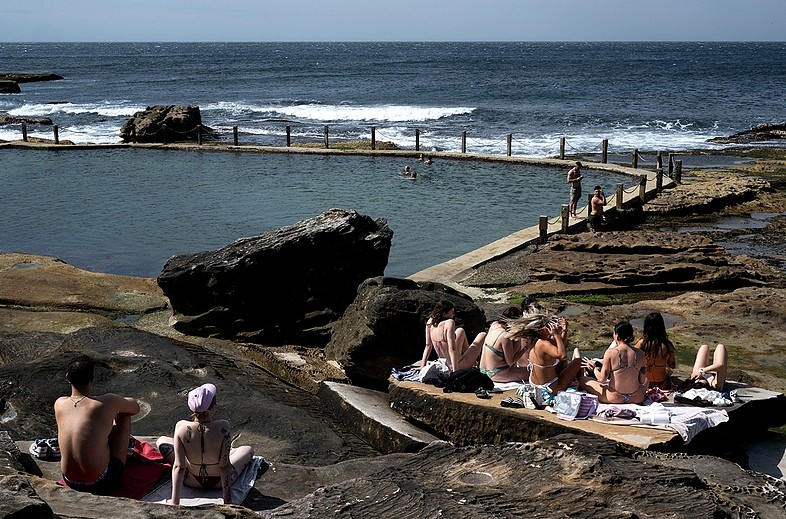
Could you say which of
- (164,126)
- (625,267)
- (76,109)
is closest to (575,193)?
(625,267)

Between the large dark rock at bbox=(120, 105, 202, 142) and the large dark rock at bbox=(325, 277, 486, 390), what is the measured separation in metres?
29.7

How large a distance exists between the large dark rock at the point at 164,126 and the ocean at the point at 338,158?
245 cm

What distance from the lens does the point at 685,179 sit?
28.8 metres

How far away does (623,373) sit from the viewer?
27.2 feet

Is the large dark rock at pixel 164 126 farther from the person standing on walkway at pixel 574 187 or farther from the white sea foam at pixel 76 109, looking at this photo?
the person standing on walkway at pixel 574 187

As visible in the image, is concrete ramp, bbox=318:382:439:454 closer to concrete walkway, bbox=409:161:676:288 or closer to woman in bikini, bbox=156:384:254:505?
woman in bikini, bbox=156:384:254:505

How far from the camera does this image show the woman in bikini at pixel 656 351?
871 centimetres

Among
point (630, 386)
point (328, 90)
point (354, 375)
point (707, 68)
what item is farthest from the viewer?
point (707, 68)

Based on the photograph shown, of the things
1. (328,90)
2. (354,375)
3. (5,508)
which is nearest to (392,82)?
(328,90)

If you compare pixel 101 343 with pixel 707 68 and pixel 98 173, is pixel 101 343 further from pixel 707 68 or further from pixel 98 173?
pixel 707 68

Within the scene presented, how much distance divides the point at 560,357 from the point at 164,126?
33.6 meters

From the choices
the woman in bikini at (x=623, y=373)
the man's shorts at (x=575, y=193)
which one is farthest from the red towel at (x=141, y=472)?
the man's shorts at (x=575, y=193)

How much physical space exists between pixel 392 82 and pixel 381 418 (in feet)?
286

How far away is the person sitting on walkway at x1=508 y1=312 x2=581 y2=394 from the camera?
→ 27.9 ft
